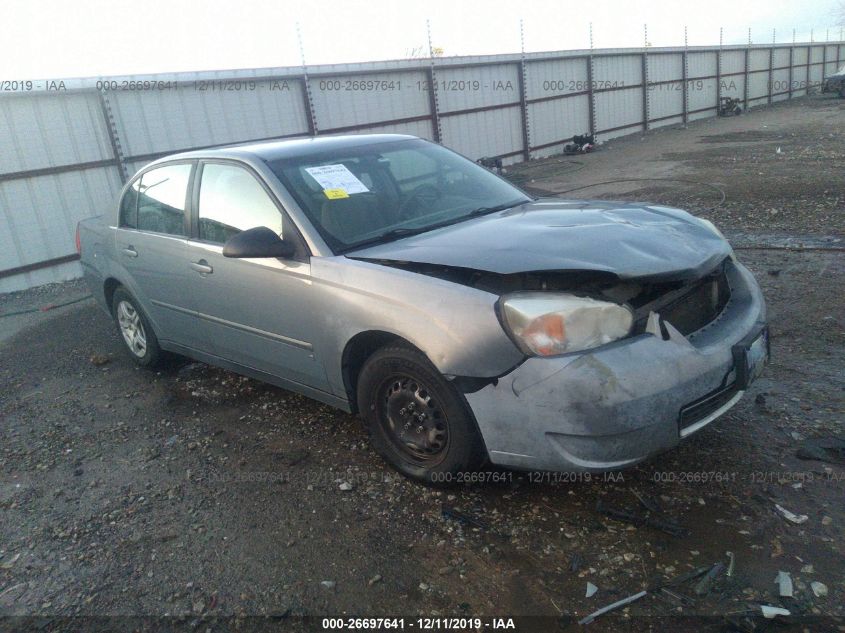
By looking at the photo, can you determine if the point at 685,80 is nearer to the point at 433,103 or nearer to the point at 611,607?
the point at 433,103

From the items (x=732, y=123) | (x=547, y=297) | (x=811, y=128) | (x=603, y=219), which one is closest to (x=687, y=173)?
(x=811, y=128)

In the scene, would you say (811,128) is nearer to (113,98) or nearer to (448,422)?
(113,98)

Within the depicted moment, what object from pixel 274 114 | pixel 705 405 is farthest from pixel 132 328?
pixel 274 114

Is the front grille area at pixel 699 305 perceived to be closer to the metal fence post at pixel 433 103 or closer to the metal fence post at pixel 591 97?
the metal fence post at pixel 433 103

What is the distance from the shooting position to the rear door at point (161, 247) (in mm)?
4430

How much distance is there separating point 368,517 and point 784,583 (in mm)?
1689

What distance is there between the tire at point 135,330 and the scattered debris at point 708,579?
4.03m

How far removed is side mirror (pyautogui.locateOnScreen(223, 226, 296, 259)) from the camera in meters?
3.46

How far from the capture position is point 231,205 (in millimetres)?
4031

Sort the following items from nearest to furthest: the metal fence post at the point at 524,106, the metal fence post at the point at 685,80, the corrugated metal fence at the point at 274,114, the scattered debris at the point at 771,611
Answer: the scattered debris at the point at 771,611, the corrugated metal fence at the point at 274,114, the metal fence post at the point at 524,106, the metal fence post at the point at 685,80

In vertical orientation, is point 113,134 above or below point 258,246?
above

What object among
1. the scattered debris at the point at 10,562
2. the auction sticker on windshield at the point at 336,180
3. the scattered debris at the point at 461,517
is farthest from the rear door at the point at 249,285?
the scattered debris at the point at 10,562

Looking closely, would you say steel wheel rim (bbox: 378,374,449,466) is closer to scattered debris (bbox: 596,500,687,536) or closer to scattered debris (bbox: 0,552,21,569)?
scattered debris (bbox: 596,500,687,536)

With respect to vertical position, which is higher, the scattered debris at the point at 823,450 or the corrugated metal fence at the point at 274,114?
the corrugated metal fence at the point at 274,114
